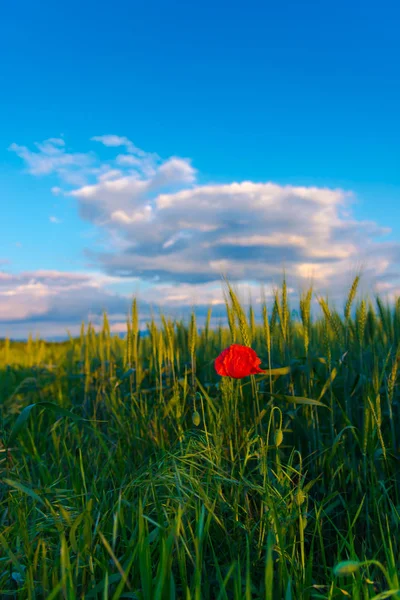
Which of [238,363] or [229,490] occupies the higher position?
Answer: [238,363]

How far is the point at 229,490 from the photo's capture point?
2059mm

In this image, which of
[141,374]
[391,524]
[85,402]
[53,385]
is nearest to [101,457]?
[141,374]

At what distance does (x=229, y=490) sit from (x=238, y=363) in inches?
21.0

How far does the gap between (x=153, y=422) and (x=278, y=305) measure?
1.00m

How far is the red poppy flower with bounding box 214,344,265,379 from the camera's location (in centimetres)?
202

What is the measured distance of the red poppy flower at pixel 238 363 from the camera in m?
2.02

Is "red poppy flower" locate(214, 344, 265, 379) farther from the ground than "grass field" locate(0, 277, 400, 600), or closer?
farther from the ground

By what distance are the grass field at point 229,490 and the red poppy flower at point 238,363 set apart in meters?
0.07

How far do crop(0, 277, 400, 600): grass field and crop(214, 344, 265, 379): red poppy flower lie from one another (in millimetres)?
74

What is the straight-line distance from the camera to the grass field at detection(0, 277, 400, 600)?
1.42m

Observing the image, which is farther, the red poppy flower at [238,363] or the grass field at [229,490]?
the red poppy flower at [238,363]

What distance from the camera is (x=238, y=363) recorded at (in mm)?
2025

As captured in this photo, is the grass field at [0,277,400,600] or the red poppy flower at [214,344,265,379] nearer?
the grass field at [0,277,400,600]

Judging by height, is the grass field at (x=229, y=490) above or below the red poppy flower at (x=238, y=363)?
below
